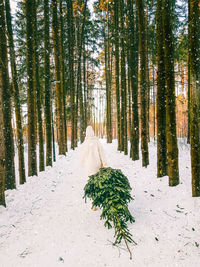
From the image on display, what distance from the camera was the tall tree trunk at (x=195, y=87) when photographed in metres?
4.15

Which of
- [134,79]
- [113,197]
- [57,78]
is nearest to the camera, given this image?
[113,197]

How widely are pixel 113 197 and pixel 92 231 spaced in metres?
0.92

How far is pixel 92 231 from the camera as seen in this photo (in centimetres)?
360

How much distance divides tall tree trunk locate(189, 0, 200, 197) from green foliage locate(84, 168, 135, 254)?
2.00m

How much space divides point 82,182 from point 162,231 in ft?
13.4

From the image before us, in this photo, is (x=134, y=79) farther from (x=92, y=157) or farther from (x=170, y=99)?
(x=92, y=157)

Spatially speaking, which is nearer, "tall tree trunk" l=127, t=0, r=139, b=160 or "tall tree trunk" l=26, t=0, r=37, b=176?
"tall tree trunk" l=26, t=0, r=37, b=176

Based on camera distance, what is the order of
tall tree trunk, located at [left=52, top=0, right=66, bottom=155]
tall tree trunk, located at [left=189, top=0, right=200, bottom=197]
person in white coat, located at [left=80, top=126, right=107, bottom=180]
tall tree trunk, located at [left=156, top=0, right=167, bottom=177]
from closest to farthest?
1. tall tree trunk, located at [left=189, top=0, right=200, bottom=197]
2. person in white coat, located at [left=80, top=126, right=107, bottom=180]
3. tall tree trunk, located at [left=156, top=0, right=167, bottom=177]
4. tall tree trunk, located at [left=52, top=0, right=66, bottom=155]

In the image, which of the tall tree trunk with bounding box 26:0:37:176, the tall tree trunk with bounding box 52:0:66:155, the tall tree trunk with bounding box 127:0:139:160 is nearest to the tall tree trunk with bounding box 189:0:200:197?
the tall tree trunk with bounding box 127:0:139:160

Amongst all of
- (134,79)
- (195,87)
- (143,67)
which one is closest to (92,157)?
(195,87)

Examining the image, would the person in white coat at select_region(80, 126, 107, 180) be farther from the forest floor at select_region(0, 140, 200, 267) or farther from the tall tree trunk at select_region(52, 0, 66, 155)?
the tall tree trunk at select_region(52, 0, 66, 155)

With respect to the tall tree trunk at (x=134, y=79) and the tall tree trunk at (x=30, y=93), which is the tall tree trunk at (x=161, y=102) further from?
the tall tree trunk at (x=30, y=93)

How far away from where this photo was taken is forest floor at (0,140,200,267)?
112 inches

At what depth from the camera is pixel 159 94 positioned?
19.9 ft
